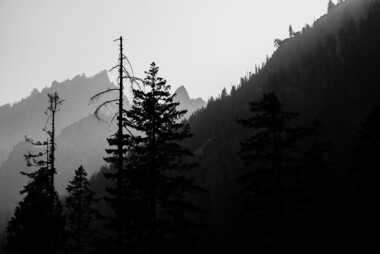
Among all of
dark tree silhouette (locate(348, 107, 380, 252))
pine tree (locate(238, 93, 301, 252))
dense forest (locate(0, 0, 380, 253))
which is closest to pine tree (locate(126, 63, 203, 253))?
dense forest (locate(0, 0, 380, 253))

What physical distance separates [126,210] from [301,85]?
113m

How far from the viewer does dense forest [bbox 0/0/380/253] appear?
1758 centimetres

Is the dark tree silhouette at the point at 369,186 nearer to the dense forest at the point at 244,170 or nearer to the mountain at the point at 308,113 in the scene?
the dense forest at the point at 244,170

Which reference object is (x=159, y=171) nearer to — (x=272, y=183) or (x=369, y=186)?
(x=272, y=183)

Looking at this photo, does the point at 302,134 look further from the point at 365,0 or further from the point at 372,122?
the point at 365,0

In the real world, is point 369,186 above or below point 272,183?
below

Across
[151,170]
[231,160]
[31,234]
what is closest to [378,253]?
[151,170]

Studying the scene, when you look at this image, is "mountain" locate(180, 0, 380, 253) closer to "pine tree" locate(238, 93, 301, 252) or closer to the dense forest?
the dense forest

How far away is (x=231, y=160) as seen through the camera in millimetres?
103000

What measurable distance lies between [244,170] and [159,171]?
68.0m

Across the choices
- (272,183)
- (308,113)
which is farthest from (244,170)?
(272,183)

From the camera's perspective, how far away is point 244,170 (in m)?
84.2

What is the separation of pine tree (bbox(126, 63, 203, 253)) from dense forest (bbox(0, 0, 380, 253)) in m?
0.06

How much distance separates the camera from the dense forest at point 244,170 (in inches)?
692
